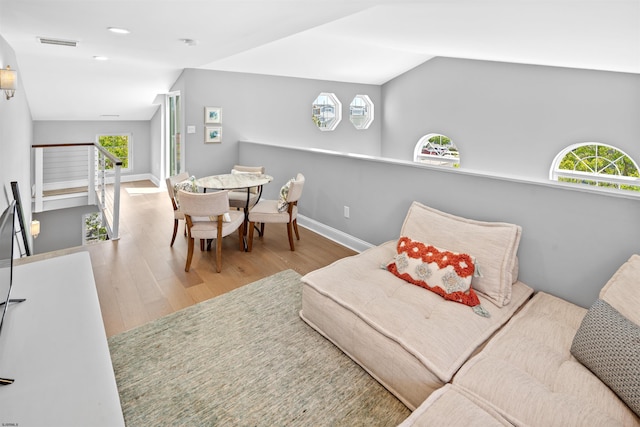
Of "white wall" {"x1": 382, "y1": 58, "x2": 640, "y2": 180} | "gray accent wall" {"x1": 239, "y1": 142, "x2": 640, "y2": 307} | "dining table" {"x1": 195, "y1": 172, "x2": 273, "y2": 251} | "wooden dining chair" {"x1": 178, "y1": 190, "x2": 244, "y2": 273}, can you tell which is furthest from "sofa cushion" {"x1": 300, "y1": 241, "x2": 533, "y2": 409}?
"white wall" {"x1": 382, "y1": 58, "x2": 640, "y2": 180}

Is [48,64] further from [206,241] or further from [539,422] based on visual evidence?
[539,422]

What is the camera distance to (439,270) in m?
2.20

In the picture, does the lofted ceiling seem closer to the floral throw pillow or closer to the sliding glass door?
the sliding glass door

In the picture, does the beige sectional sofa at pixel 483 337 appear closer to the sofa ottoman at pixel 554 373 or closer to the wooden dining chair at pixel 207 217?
the sofa ottoman at pixel 554 373

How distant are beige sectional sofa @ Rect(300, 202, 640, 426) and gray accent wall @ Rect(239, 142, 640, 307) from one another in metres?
0.17

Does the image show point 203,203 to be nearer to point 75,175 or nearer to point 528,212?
point 528,212

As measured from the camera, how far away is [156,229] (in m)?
4.35

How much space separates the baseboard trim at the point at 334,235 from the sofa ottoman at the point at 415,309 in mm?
1065

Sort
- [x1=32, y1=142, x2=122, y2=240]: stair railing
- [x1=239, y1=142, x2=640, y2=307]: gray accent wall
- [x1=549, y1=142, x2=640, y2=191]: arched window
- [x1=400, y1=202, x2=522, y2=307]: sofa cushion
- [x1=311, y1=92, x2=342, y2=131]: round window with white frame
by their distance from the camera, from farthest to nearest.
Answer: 1. [x1=311, y1=92, x2=342, y2=131]: round window with white frame
2. [x1=32, y1=142, x2=122, y2=240]: stair railing
3. [x1=549, y1=142, x2=640, y2=191]: arched window
4. [x1=400, y1=202, x2=522, y2=307]: sofa cushion
5. [x1=239, y1=142, x2=640, y2=307]: gray accent wall

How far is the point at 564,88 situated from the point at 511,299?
404 cm

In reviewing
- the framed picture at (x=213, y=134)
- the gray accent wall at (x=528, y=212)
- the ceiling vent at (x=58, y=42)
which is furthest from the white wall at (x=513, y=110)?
the ceiling vent at (x=58, y=42)

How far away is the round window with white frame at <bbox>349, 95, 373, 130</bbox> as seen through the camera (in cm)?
725

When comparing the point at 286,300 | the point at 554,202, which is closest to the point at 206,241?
the point at 286,300

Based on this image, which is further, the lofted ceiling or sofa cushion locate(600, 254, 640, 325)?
the lofted ceiling
